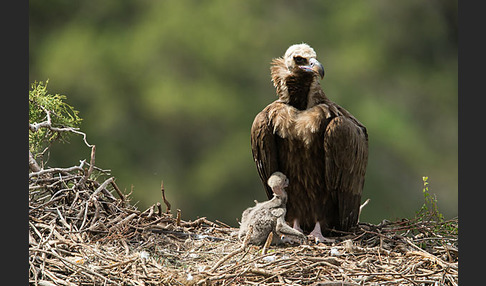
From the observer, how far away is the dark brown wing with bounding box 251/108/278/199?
4.04 m

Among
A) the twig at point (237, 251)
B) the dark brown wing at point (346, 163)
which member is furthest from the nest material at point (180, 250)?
the dark brown wing at point (346, 163)

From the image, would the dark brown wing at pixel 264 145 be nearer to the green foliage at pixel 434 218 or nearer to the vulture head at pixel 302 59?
the vulture head at pixel 302 59

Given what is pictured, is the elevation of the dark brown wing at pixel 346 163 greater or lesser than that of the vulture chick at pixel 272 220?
greater

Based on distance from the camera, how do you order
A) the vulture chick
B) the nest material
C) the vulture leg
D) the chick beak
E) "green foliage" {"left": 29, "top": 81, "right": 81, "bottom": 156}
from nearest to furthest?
1. the nest material
2. the vulture chick
3. the chick beak
4. the vulture leg
5. "green foliage" {"left": 29, "top": 81, "right": 81, "bottom": 156}

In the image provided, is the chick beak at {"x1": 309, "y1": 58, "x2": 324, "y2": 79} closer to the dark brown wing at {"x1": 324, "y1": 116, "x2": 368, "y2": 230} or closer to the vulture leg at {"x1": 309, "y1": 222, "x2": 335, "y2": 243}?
the dark brown wing at {"x1": 324, "y1": 116, "x2": 368, "y2": 230}

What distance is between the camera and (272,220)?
3.76 metres

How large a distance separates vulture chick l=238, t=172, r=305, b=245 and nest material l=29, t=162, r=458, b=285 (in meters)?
0.07

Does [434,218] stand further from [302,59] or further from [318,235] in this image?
[302,59]

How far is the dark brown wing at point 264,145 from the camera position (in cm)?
404

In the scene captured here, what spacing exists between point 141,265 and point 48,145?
1.37m

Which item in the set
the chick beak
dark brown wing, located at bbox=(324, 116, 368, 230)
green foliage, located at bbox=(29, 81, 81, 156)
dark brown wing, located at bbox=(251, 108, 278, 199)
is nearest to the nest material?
dark brown wing, located at bbox=(324, 116, 368, 230)

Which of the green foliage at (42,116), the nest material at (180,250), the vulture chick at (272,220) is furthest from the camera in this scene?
the green foliage at (42,116)

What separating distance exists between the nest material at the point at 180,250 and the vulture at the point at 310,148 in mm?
231

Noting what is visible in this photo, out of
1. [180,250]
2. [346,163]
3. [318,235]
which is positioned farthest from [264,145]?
[180,250]
